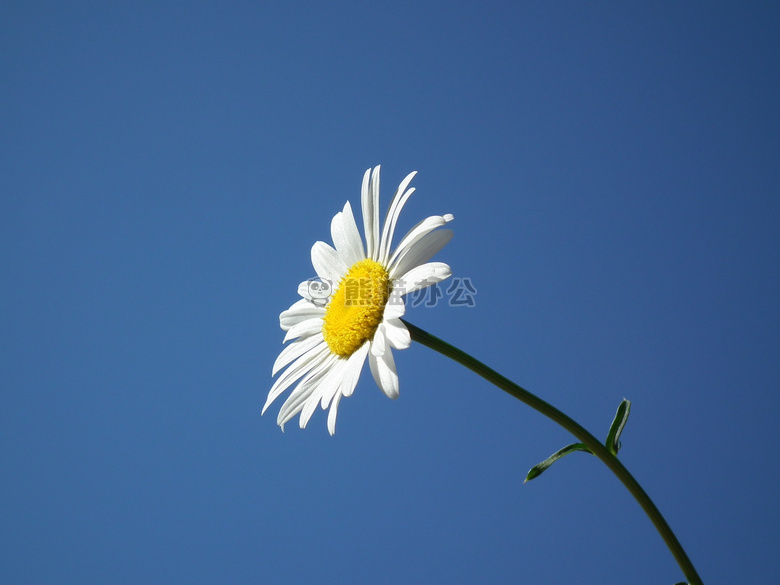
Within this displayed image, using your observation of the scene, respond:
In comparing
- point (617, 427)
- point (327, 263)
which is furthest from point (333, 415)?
point (617, 427)

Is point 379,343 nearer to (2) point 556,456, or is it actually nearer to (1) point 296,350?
(2) point 556,456

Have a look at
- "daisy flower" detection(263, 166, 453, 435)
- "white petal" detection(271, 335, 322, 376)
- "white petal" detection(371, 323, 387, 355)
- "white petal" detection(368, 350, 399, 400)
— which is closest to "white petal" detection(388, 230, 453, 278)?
"daisy flower" detection(263, 166, 453, 435)

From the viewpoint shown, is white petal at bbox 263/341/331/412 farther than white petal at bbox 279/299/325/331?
No

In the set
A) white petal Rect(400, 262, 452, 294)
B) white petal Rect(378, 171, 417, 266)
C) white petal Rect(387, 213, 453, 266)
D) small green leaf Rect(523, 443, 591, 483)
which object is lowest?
small green leaf Rect(523, 443, 591, 483)

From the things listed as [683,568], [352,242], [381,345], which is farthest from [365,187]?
[683,568]

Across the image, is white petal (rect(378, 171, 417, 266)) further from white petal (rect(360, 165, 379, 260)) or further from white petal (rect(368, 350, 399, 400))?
white petal (rect(368, 350, 399, 400))

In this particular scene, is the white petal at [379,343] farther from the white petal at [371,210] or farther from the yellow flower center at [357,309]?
the white petal at [371,210]

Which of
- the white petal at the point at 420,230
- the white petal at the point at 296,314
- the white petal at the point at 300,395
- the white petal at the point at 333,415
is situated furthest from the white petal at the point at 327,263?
the white petal at the point at 333,415
